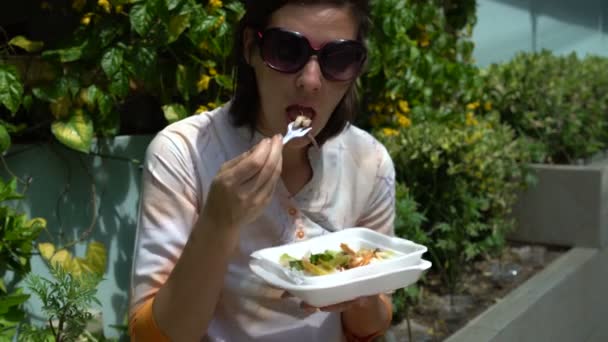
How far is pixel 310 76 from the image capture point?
1745 millimetres

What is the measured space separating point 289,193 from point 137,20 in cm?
149

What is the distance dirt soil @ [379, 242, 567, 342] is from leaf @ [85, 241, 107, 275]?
1.31 metres

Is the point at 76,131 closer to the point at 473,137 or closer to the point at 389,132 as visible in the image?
the point at 389,132

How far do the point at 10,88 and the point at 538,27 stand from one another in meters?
8.22

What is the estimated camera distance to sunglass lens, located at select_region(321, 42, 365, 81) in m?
1.77

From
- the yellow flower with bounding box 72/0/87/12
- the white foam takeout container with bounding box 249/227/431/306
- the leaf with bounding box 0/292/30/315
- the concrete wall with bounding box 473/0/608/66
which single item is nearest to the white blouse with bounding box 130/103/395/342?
the white foam takeout container with bounding box 249/227/431/306

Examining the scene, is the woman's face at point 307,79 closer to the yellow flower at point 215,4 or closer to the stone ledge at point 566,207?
the yellow flower at point 215,4

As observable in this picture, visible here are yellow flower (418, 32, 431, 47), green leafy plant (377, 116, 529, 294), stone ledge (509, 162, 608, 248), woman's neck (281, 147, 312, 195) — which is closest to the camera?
woman's neck (281, 147, 312, 195)

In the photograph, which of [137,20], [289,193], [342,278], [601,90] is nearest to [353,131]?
[289,193]

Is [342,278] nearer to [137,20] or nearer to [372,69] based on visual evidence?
[137,20]

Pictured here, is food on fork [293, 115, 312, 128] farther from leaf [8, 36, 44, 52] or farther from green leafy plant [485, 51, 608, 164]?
green leafy plant [485, 51, 608, 164]

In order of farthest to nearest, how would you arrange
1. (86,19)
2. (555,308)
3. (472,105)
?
(472,105) → (555,308) → (86,19)

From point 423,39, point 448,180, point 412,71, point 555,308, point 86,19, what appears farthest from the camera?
Answer: point 423,39

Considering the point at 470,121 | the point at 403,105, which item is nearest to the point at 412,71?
the point at 403,105
